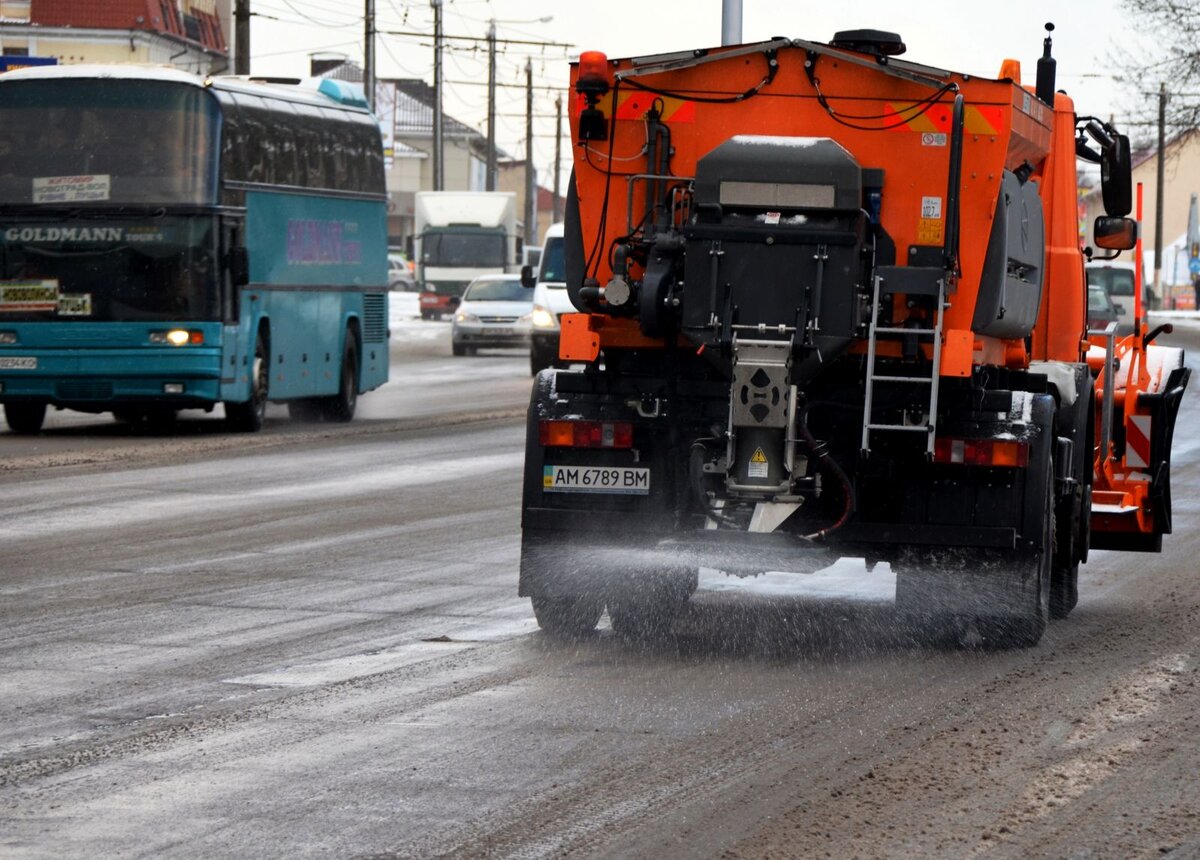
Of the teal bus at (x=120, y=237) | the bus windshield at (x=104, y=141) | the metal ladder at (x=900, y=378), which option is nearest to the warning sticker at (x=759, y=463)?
the metal ladder at (x=900, y=378)

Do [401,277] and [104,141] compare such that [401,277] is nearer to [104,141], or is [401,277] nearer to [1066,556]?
[104,141]

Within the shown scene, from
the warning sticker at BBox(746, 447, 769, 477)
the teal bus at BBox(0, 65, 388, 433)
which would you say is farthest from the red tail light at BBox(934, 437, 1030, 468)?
the teal bus at BBox(0, 65, 388, 433)

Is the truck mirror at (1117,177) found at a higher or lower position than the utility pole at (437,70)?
lower

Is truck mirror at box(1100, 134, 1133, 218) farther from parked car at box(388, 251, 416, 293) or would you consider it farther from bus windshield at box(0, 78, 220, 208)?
parked car at box(388, 251, 416, 293)

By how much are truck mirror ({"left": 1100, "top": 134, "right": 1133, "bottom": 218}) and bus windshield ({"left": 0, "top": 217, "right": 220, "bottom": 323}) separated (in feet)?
39.0

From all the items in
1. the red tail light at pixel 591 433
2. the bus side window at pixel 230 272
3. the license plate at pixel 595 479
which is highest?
the bus side window at pixel 230 272

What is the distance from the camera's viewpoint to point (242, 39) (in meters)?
37.5

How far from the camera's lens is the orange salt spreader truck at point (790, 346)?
9.45 metres

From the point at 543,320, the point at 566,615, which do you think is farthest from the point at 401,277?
the point at 566,615

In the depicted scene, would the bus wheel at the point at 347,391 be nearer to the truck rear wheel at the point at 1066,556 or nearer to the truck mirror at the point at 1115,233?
the truck mirror at the point at 1115,233

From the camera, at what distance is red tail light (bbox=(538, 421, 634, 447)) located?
32.2 feet

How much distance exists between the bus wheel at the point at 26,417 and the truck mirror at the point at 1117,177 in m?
13.8

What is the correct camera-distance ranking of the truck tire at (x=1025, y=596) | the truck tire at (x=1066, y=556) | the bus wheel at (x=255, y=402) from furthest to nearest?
the bus wheel at (x=255, y=402) → the truck tire at (x=1066, y=556) → the truck tire at (x=1025, y=596)

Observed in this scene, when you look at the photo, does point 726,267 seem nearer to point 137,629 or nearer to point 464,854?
point 137,629
